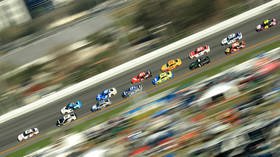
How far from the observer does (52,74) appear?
52.0m

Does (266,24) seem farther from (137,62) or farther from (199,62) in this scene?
(137,62)

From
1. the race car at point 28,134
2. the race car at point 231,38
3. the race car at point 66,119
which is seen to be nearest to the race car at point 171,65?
the race car at point 231,38

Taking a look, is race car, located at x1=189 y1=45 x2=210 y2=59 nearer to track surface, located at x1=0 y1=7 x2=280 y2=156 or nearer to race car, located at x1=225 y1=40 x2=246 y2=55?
track surface, located at x1=0 y1=7 x2=280 y2=156

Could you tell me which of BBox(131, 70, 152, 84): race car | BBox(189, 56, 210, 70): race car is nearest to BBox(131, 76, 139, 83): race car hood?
BBox(131, 70, 152, 84): race car

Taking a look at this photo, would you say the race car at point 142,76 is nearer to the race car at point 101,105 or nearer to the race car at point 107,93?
the race car at point 107,93

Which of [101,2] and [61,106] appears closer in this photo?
[61,106]

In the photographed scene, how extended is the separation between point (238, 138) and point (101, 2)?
200 ft

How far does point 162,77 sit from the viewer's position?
138ft

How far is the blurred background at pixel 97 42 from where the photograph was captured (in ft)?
165

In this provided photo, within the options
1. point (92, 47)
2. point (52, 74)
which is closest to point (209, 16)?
point (92, 47)

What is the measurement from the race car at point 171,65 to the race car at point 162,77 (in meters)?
1.35

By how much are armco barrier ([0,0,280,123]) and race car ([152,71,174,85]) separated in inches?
222

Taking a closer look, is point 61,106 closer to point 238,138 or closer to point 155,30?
point 155,30

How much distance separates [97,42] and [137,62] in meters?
8.79
